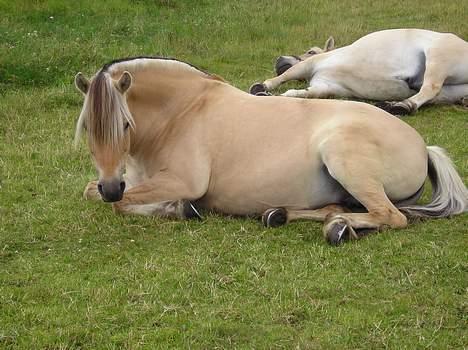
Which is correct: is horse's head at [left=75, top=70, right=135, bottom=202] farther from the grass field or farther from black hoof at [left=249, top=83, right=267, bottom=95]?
black hoof at [left=249, top=83, right=267, bottom=95]

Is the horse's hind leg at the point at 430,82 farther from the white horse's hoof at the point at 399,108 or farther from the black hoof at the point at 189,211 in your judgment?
the black hoof at the point at 189,211

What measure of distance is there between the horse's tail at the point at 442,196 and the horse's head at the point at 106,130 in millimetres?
2167

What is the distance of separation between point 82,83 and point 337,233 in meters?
2.14

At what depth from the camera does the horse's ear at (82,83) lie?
5953 millimetres

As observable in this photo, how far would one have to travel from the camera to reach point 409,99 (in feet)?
32.8

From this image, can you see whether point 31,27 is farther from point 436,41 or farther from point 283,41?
point 436,41

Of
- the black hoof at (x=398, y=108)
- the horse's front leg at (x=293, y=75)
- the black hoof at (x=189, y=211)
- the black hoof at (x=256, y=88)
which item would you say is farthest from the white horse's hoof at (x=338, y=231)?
the horse's front leg at (x=293, y=75)

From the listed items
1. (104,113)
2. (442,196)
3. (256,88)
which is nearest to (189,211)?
(104,113)

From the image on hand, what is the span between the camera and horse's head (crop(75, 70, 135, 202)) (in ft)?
18.9

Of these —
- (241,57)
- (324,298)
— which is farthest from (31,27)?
(324,298)

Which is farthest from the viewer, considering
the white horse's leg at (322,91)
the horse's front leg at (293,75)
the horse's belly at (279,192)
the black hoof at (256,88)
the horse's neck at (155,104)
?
the horse's front leg at (293,75)

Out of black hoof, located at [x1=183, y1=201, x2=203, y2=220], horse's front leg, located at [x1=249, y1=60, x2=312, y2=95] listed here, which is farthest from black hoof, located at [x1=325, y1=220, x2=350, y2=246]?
horse's front leg, located at [x1=249, y1=60, x2=312, y2=95]

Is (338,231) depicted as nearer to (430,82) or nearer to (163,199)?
(163,199)

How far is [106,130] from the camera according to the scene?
229 inches
